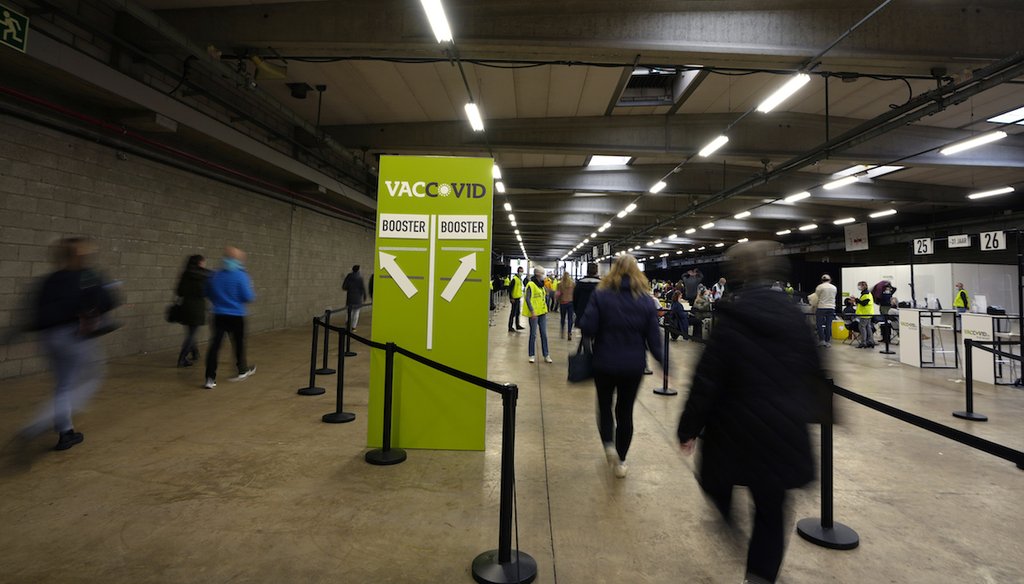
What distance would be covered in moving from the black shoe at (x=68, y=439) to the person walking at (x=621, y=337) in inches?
160

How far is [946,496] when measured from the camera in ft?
10.0

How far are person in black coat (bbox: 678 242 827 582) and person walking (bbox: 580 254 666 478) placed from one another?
50.2 inches

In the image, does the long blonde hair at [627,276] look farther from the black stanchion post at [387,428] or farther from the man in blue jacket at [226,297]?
the man in blue jacket at [226,297]

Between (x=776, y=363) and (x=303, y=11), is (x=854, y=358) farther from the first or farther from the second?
(x=303, y=11)

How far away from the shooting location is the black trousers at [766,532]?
5.40ft

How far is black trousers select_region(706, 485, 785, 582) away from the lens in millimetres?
1645

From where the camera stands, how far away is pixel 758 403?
62.9 inches

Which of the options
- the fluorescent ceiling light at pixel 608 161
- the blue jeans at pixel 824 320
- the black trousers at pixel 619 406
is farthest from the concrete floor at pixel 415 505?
the fluorescent ceiling light at pixel 608 161

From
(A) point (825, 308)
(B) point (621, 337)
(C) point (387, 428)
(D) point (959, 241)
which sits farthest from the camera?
(D) point (959, 241)

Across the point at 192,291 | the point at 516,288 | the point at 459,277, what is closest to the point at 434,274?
the point at 459,277

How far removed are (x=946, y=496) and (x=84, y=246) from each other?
251 inches

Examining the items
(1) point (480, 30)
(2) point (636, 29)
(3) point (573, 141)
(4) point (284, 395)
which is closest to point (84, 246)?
(4) point (284, 395)

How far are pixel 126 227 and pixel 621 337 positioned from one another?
7357 millimetres

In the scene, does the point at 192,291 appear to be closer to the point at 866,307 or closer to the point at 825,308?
the point at 825,308
